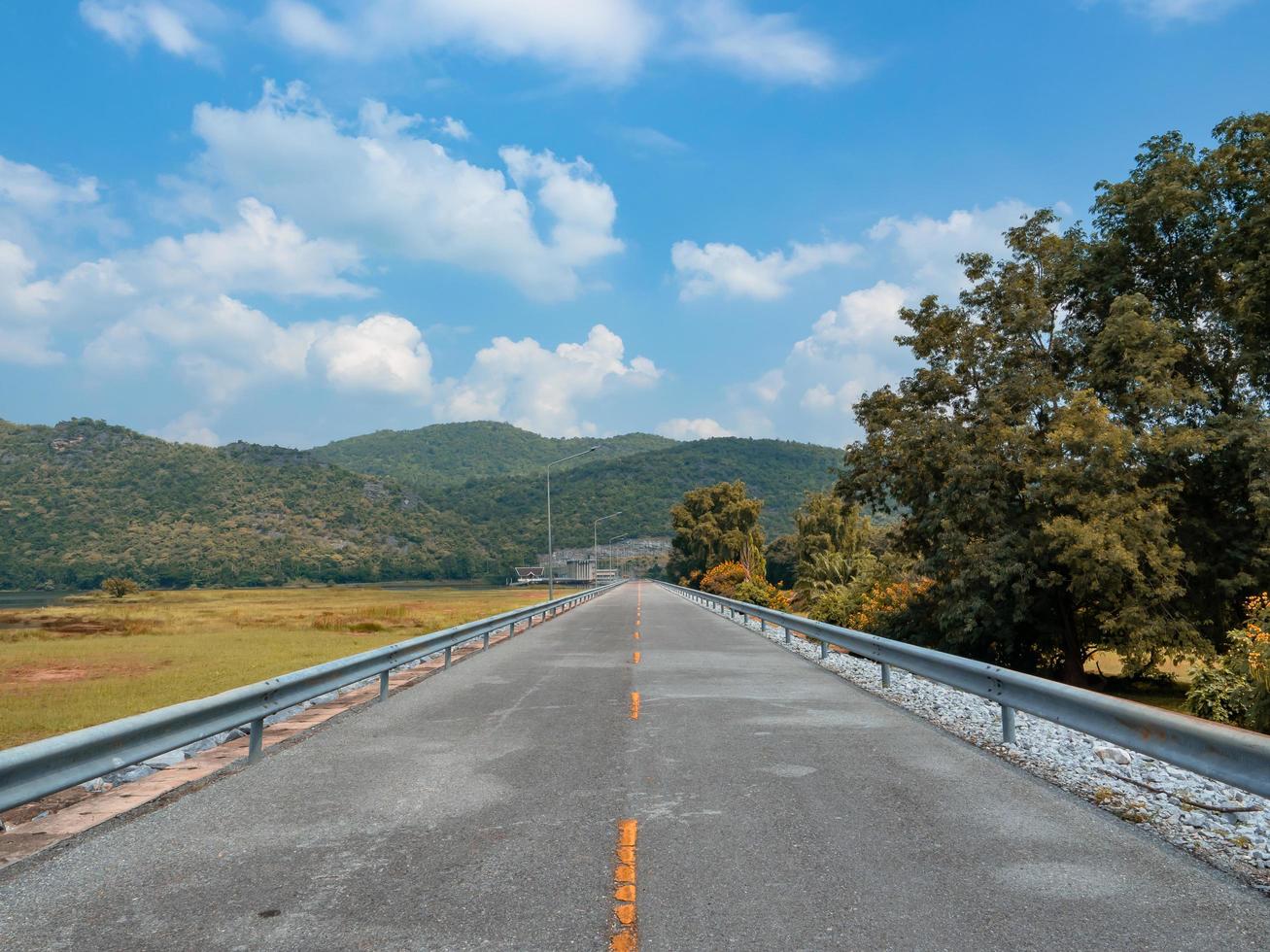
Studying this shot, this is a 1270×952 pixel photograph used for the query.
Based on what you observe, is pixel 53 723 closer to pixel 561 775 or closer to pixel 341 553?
pixel 561 775

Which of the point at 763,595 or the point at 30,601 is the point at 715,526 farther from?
the point at 30,601

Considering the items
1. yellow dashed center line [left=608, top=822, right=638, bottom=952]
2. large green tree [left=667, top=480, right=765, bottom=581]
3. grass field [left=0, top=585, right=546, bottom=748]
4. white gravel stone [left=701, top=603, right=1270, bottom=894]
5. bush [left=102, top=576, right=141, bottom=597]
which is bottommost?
bush [left=102, top=576, right=141, bottom=597]

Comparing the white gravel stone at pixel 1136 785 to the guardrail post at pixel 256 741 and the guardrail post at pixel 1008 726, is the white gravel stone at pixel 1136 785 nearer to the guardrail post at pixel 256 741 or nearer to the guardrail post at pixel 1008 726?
the guardrail post at pixel 1008 726

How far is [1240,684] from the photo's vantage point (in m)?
12.3

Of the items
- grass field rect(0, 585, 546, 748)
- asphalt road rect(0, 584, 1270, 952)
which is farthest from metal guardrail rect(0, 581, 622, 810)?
grass field rect(0, 585, 546, 748)

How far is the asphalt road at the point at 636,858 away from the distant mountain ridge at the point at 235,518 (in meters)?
112

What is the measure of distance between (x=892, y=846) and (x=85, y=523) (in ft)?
537

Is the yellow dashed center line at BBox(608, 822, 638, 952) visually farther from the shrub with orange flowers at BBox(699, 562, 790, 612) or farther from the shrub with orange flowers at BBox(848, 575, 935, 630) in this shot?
the shrub with orange flowers at BBox(699, 562, 790, 612)

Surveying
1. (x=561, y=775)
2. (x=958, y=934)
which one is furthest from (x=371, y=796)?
(x=958, y=934)

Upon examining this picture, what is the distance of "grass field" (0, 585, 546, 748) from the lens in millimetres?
13898

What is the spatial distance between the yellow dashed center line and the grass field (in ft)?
29.6

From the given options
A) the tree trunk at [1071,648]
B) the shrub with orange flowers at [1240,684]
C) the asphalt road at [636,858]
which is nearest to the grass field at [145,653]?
the asphalt road at [636,858]

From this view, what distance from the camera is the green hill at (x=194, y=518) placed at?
13050 cm

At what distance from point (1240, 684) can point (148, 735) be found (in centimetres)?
1377
